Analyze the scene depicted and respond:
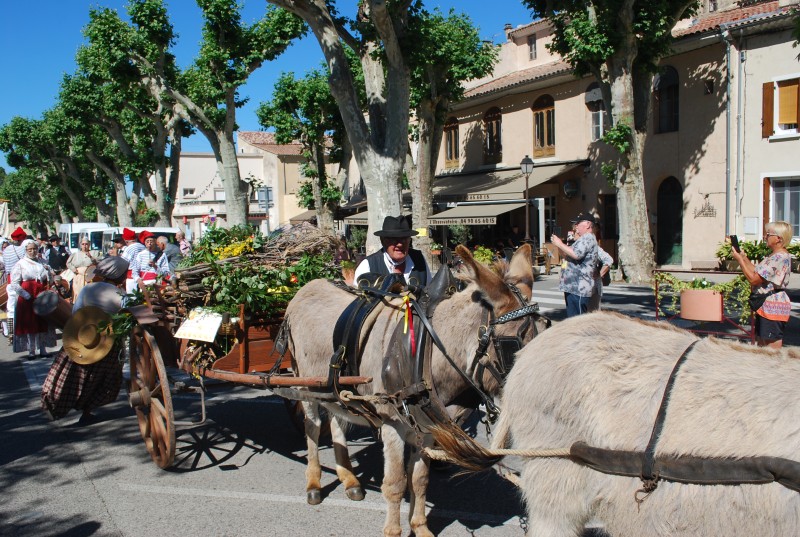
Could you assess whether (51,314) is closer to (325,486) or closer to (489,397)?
(325,486)

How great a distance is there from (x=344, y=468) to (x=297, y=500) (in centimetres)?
40

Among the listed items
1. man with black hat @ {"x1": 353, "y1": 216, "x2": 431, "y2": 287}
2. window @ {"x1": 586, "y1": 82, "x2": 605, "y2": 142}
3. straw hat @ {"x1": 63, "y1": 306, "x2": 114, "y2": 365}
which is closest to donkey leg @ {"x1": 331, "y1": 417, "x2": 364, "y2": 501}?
man with black hat @ {"x1": 353, "y1": 216, "x2": 431, "y2": 287}

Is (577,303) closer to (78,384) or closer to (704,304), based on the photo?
(704,304)

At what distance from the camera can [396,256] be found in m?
5.23

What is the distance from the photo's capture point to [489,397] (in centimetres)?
355

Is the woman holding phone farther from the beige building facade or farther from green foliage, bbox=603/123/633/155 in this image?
the beige building facade

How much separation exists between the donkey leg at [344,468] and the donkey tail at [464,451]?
186 centimetres

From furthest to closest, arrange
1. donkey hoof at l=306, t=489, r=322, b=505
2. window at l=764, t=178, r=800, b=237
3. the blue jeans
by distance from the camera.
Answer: window at l=764, t=178, r=800, b=237 → the blue jeans → donkey hoof at l=306, t=489, r=322, b=505

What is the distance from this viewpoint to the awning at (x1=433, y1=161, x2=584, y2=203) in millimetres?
24516

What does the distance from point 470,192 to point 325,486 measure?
2222cm

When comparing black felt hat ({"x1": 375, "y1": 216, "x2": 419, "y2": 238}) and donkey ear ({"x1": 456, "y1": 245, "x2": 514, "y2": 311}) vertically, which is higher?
black felt hat ({"x1": 375, "y1": 216, "x2": 419, "y2": 238})

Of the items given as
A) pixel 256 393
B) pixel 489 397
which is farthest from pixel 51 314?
pixel 489 397

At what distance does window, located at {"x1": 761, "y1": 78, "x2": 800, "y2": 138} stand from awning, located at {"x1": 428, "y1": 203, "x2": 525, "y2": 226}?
8036mm

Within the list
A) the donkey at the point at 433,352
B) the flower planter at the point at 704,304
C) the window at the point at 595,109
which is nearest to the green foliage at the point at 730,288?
the flower planter at the point at 704,304
